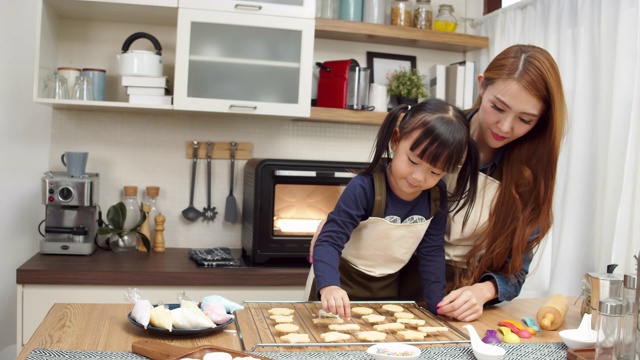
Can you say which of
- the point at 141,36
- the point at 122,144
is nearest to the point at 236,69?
the point at 141,36

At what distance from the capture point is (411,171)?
1539 millimetres

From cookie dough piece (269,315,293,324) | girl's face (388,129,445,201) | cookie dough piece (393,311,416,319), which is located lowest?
cookie dough piece (269,315,293,324)

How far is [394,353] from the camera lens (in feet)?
3.93

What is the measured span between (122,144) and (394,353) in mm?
2175

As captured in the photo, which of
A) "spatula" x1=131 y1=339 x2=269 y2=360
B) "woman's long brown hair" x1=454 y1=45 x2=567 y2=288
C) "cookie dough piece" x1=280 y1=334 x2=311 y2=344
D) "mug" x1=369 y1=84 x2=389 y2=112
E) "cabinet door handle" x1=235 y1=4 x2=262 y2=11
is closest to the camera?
"spatula" x1=131 y1=339 x2=269 y2=360

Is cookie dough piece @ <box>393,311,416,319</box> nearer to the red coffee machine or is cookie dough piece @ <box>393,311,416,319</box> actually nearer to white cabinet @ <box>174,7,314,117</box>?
white cabinet @ <box>174,7,314,117</box>

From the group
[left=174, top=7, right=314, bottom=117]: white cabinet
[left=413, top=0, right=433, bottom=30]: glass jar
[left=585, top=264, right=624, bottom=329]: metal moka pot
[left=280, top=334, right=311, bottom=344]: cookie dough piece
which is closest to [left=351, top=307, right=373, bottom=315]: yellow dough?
[left=280, top=334, right=311, bottom=344]: cookie dough piece

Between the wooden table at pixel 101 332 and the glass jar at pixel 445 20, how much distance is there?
6.36 feet

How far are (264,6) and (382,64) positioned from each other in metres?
0.72

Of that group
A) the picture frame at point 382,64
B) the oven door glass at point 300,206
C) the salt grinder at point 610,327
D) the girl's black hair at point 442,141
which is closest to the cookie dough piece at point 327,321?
the girl's black hair at point 442,141

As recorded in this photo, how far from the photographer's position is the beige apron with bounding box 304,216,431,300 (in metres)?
1.64

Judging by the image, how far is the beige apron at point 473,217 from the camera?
5.57 feet

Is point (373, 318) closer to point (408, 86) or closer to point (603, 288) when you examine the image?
point (603, 288)

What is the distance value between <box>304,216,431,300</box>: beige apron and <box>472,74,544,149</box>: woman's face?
27cm
